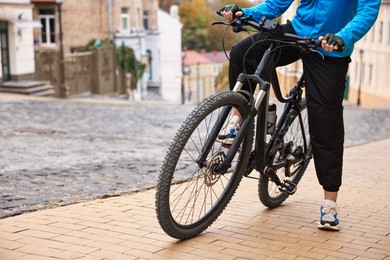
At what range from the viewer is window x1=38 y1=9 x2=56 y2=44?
3556 cm

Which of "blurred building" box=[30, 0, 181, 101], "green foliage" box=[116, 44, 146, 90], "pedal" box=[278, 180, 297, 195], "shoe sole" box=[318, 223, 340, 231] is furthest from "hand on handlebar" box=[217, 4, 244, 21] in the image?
"green foliage" box=[116, 44, 146, 90]

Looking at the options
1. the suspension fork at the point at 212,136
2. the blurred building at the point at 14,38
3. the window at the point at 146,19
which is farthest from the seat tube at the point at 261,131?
the window at the point at 146,19

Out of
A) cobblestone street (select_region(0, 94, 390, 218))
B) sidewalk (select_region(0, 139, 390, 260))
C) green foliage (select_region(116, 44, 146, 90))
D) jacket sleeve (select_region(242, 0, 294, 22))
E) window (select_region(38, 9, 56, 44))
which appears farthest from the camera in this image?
green foliage (select_region(116, 44, 146, 90))

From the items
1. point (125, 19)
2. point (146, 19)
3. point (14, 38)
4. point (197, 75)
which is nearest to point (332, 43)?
point (14, 38)

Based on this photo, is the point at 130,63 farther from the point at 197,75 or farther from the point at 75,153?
the point at 75,153

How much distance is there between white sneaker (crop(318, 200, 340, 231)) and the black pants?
99mm

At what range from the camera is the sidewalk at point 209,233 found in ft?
10.2

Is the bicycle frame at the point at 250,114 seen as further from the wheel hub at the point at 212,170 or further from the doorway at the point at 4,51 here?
the doorway at the point at 4,51

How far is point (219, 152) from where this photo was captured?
3.36 m

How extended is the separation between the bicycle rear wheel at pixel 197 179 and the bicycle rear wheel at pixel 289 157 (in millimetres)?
374

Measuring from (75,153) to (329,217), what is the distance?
4.67 m

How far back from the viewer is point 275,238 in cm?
344

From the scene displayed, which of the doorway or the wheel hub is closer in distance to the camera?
the wheel hub

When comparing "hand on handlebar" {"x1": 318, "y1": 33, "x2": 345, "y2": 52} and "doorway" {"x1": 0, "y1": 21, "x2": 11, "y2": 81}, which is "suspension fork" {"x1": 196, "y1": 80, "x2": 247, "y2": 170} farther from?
"doorway" {"x1": 0, "y1": 21, "x2": 11, "y2": 81}
